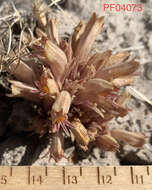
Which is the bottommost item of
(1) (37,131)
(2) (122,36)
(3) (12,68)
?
(1) (37,131)

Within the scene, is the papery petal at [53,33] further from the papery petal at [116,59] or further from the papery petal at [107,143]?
the papery petal at [107,143]

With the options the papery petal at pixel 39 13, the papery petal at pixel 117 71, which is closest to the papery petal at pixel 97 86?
the papery petal at pixel 117 71

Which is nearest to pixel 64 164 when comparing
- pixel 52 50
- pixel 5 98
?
pixel 5 98

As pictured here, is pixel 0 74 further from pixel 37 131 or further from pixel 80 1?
pixel 80 1

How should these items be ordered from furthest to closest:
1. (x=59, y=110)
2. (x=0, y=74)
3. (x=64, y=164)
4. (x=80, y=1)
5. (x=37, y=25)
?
(x=80, y=1)
(x=37, y=25)
(x=0, y=74)
(x=64, y=164)
(x=59, y=110)

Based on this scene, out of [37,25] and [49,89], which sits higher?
[37,25]

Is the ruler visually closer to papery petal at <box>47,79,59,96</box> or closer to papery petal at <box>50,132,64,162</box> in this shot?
papery petal at <box>50,132,64,162</box>
